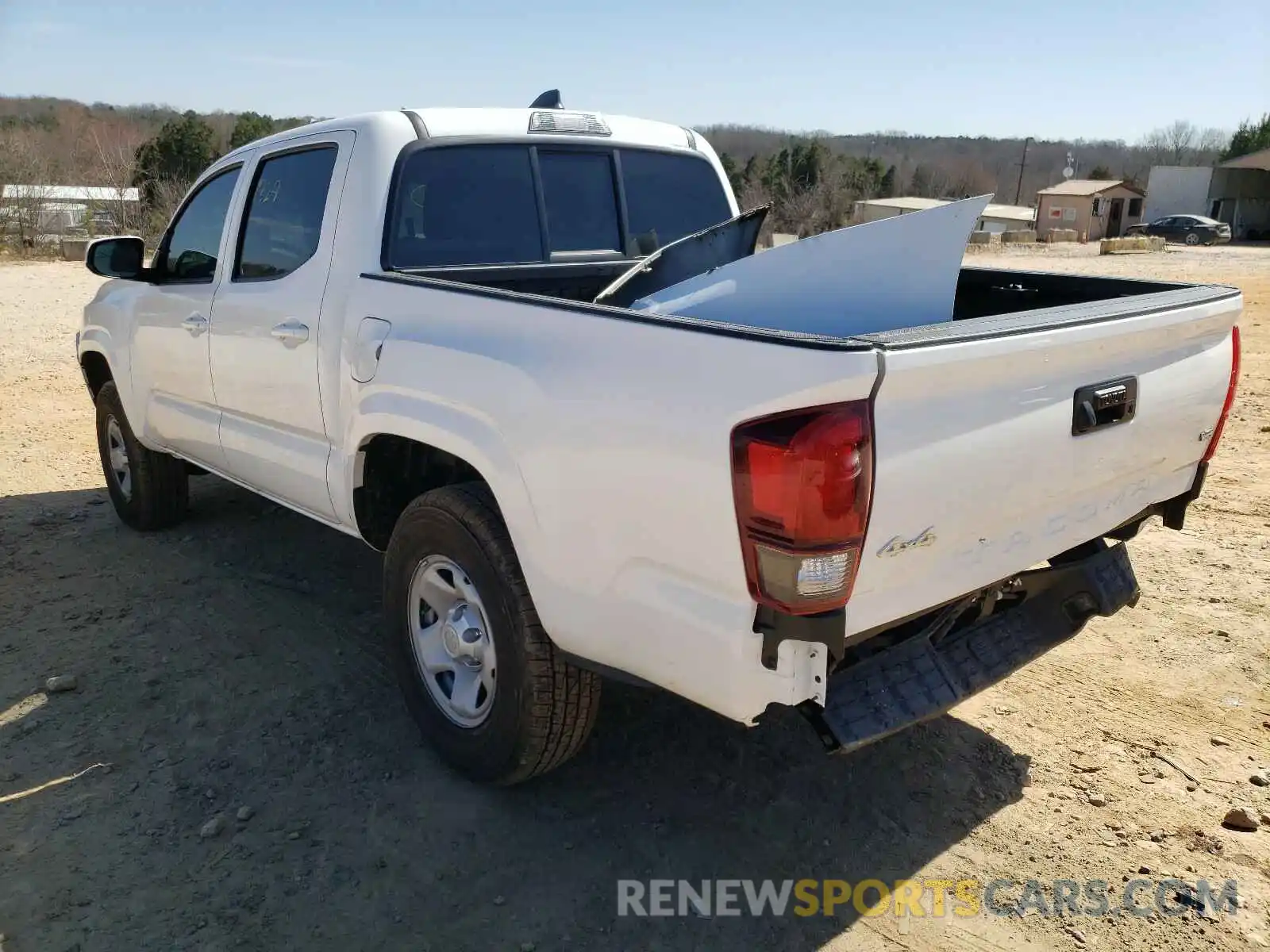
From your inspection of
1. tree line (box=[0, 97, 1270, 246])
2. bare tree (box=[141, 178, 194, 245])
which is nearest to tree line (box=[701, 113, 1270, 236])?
tree line (box=[0, 97, 1270, 246])

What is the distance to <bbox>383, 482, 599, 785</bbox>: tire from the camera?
2852 millimetres

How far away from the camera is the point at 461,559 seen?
118 inches

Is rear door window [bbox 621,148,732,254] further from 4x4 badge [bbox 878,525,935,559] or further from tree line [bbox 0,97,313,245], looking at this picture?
tree line [bbox 0,97,313,245]

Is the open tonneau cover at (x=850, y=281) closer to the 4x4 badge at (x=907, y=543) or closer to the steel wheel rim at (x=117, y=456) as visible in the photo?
the 4x4 badge at (x=907, y=543)

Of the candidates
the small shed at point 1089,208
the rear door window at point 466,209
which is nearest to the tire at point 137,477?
the rear door window at point 466,209

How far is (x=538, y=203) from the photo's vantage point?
4.06 metres

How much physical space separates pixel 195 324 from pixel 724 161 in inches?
2470

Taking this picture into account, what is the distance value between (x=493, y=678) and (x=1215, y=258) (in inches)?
1377

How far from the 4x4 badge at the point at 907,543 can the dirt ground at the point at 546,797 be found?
42.7 inches

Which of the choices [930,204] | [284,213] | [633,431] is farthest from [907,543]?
[930,204]

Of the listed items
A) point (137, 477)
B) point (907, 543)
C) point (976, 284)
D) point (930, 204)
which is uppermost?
point (976, 284)

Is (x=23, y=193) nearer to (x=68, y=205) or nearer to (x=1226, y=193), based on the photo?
(x=68, y=205)

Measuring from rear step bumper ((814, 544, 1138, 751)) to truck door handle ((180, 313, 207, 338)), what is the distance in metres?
3.28

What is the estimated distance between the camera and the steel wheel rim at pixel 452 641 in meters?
3.08
